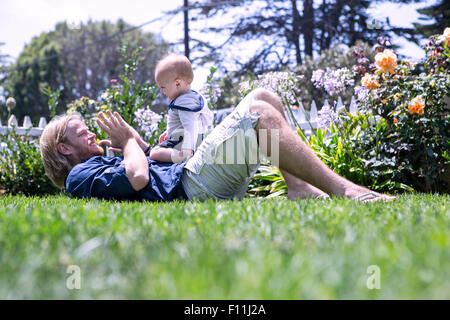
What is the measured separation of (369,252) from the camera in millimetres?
1047

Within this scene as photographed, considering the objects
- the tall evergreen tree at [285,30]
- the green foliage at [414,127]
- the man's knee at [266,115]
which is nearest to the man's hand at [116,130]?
the man's knee at [266,115]

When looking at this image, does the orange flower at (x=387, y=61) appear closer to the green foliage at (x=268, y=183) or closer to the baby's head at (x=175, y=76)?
the green foliage at (x=268, y=183)

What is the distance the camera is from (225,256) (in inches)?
41.5

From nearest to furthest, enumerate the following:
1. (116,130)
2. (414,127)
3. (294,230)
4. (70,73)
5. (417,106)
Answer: (294,230), (116,130), (417,106), (414,127), (70,73)

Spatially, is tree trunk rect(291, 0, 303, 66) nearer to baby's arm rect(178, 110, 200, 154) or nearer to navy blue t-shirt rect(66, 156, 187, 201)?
baby's arm rect(178, 110, 200, 154)

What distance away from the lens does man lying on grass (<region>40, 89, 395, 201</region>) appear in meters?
2.46

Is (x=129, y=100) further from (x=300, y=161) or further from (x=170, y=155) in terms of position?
(x=300, y=161)

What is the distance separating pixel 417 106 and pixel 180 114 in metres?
2.22

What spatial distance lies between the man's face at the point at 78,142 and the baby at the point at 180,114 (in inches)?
20.0

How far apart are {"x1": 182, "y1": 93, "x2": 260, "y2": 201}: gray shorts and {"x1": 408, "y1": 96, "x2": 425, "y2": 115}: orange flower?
192cm

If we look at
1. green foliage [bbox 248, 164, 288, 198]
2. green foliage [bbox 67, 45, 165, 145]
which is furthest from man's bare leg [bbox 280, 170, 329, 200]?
green foliage [bbox 67, 45, 165, 145]

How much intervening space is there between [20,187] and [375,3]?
1680cm

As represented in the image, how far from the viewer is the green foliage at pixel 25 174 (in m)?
5.59

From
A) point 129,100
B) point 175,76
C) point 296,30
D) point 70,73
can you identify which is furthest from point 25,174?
point 70,73
